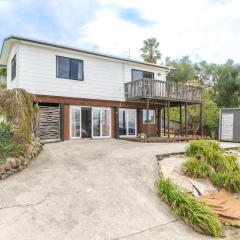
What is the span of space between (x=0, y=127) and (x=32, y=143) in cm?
146

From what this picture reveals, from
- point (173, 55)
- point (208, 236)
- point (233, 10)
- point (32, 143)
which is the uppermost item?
point (173, 55)

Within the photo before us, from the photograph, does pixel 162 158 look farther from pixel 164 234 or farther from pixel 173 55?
pixel 173 55

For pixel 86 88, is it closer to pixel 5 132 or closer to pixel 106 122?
pixel 106 122

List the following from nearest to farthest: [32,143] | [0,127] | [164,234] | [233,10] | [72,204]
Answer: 1. [164,234]
2. [72,204]
3. [0,127]
4. [32,143]
5. [233,10]

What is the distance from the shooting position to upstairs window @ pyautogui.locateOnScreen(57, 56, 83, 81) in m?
16.8

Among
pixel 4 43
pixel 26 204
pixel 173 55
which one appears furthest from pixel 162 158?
pixel 173 55

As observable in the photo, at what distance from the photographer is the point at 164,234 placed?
6.56 metres

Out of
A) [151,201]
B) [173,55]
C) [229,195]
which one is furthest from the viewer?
[173,55]

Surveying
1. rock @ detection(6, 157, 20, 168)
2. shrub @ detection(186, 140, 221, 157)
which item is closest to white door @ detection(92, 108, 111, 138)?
shrub @ detection(186, 140, 221, 157)

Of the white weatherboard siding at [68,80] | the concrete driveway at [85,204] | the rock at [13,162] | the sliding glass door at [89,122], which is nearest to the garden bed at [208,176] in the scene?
the concrete driveway at [85,204]

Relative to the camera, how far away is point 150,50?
3791 centimetres

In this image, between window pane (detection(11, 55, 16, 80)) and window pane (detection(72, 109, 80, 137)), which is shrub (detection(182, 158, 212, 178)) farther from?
window pane (detection(11, 55, 16, 80))

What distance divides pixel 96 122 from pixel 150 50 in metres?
22.1

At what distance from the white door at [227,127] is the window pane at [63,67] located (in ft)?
40.7
